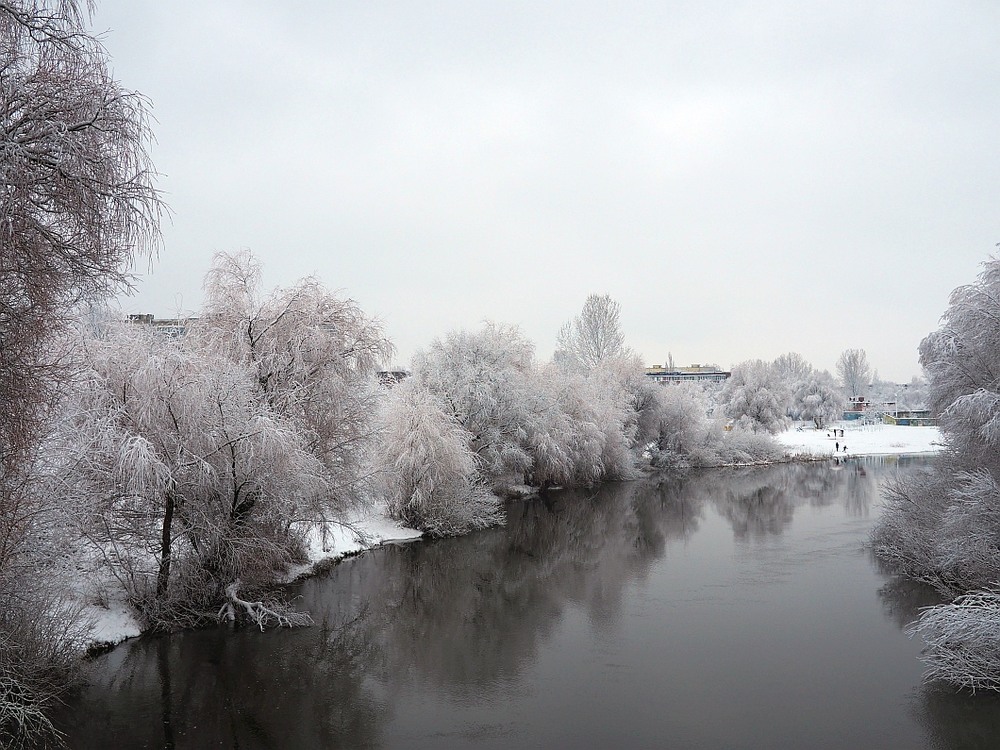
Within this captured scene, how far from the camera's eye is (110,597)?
46.7ft

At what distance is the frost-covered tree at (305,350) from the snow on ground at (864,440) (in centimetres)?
4517

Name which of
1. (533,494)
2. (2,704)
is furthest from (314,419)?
(533,494)

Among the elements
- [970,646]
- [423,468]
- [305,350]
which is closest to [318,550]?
[423,468]

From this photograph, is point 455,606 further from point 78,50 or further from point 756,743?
point 78,50

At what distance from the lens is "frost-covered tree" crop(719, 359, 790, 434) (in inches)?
2512

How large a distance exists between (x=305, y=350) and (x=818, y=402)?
82.7 metres

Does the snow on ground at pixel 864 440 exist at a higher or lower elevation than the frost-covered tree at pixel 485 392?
lower

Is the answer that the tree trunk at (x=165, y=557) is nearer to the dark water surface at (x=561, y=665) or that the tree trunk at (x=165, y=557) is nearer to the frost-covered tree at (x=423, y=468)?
the dark water surface at (x=561, y=665)

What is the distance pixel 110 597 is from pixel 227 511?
269 centimetres

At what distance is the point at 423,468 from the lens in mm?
23969

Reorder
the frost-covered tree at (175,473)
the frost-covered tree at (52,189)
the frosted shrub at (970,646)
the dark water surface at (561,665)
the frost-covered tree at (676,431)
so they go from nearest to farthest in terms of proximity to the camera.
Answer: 1. the frost-covered tree at (52,189)
2. the dark water surface at (561,665)
3. the frosted shrub at (970,646)
4. the frost-covered tree at (175,473)
5. the frost-covered tree at (676,431)

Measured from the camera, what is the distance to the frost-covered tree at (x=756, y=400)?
63812 mm

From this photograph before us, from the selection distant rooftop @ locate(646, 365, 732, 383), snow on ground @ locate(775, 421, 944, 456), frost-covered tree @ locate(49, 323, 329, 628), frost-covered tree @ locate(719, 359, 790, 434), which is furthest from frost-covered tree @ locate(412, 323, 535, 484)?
distant rooftop @ locate(646, 365, 732, 383)

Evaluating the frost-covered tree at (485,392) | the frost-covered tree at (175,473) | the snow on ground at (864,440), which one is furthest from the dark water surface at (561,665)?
the snow on ground at (864,440)
